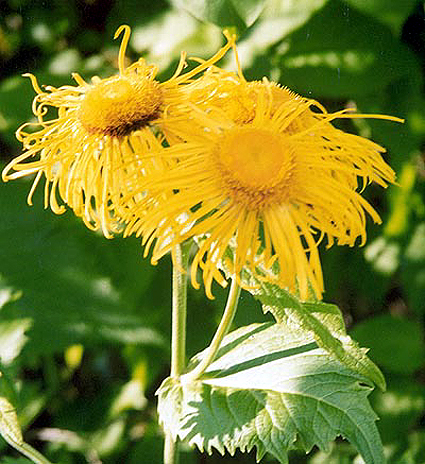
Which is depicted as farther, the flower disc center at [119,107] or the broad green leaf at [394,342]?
the broad green leaf at [394,342]

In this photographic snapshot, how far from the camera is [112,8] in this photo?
1349 millimetres

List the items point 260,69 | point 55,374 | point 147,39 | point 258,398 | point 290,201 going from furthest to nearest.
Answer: point 55,374 < point 147,39 < point 260,69 < point 258,398 < point 290,201

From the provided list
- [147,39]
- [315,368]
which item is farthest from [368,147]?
[147,39]

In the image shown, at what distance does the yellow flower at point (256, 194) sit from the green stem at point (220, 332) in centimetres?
4

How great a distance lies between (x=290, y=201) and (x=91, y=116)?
0.64ft

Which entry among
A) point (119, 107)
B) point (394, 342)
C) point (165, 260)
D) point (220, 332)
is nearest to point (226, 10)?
point (119, 107)

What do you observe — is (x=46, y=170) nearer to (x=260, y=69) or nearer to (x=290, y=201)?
(x=290, y=201)

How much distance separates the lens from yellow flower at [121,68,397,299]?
0.63m

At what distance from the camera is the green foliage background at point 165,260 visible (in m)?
1.19

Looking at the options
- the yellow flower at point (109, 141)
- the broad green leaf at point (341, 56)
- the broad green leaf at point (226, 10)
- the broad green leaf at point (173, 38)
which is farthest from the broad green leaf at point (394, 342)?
the yellow flower at point (109, 141)

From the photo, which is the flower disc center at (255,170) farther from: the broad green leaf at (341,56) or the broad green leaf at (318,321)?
the broad green leaf at (341,56)

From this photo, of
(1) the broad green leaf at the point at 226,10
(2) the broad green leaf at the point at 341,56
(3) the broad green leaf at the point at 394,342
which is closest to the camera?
(1) the broad green leaf at the point at 226,10

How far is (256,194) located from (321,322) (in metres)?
0.12

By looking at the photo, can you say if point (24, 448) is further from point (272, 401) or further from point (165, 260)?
point (165, 260)
